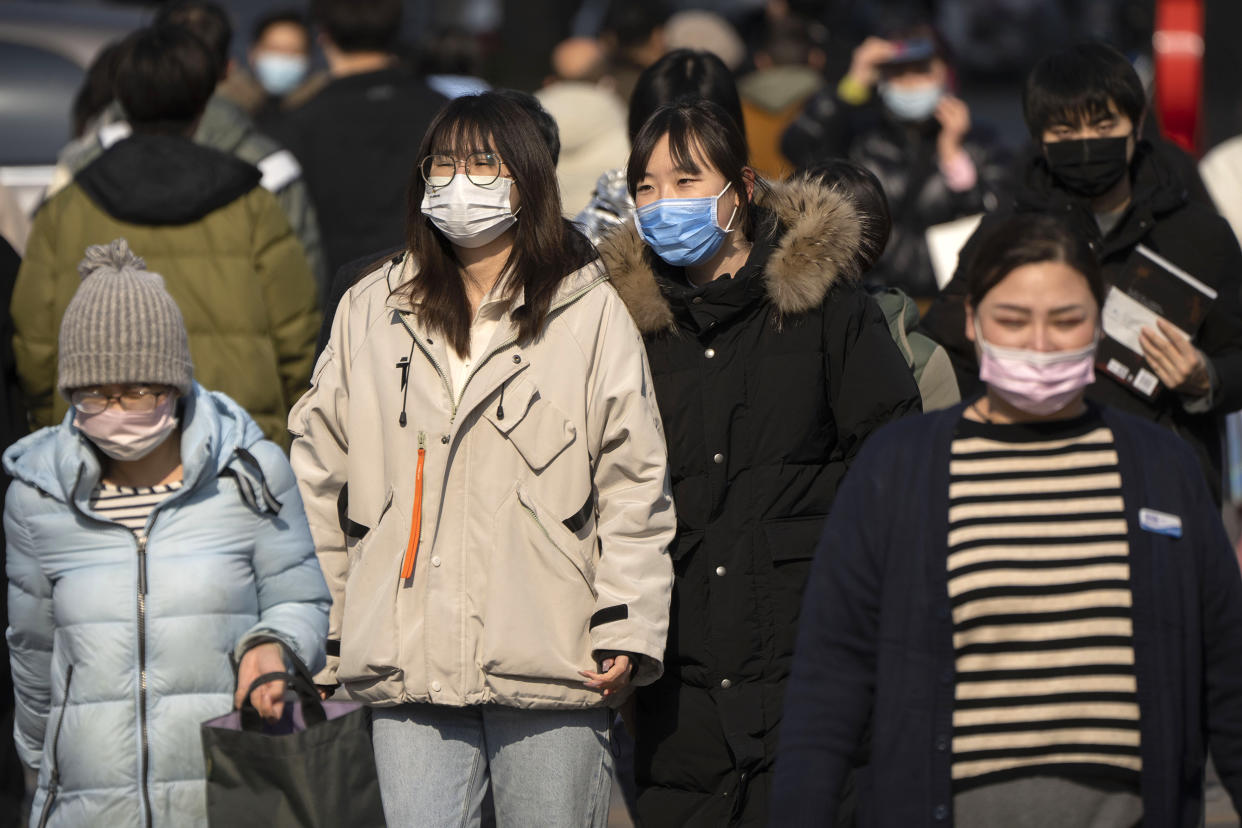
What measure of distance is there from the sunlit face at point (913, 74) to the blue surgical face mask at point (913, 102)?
0.08 ft

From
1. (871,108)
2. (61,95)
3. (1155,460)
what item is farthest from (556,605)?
(61,95)

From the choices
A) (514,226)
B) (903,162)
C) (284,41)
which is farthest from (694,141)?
(284,41)

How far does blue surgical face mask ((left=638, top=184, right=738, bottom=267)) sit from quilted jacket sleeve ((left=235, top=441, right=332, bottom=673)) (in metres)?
1.02

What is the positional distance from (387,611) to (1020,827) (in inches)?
57.3

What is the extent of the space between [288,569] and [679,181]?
129 centimetres

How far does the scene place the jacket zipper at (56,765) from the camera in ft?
15.2

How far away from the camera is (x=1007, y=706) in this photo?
3.68m

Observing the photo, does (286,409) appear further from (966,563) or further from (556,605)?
(966,563)

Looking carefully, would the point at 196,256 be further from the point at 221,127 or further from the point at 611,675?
the point at 611,675

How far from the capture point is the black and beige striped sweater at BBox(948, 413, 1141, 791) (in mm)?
A: 3678

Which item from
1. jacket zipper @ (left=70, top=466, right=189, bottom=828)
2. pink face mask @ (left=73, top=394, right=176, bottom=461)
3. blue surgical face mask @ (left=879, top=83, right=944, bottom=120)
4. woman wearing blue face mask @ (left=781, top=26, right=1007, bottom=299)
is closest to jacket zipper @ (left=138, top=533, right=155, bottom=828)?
jacket zipper @ (left=70, top=466, right=189, bottom=828)

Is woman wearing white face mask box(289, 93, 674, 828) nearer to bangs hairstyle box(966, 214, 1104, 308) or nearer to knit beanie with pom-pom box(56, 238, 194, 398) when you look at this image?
knit beanie with pom-pom box(56, 238, 194, 398)

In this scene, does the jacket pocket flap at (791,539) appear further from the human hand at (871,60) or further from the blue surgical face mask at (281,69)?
the blue surgical face mask at (281,69)

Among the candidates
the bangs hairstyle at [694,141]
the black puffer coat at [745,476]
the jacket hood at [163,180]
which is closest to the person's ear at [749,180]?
the bangs hairstyle at [694,141]
